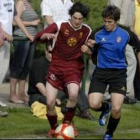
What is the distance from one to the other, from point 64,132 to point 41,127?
3.46 feet

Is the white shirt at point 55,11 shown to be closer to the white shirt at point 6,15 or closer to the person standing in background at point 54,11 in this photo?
the person standing in background at point 54,11

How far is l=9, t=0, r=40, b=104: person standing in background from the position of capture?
504 inches

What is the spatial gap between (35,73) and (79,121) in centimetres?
114

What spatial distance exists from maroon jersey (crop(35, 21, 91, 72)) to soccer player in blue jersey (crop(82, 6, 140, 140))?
0.19 m

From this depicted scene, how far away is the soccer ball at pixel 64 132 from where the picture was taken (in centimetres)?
1038

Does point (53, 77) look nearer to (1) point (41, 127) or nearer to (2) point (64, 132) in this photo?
(2) point (64, 132)

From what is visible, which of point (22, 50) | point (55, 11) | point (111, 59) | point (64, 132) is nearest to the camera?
point (64, 132)

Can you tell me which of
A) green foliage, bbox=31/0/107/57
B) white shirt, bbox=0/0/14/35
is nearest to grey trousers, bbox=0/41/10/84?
white shirt, bbox=0/0/14/35

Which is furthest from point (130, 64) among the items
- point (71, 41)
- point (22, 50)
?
point (71, 41)

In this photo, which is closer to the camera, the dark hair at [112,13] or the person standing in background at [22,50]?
the dark hair at [112,13]

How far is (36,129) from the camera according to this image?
11.2 metres

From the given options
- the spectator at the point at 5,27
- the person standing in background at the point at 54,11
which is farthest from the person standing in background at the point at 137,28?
the spectator at the point at 5,27

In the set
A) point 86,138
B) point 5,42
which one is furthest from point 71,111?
point 5,42

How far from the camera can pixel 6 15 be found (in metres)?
12.3
